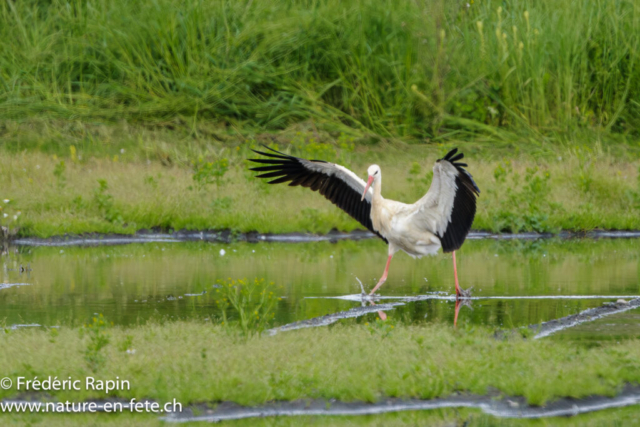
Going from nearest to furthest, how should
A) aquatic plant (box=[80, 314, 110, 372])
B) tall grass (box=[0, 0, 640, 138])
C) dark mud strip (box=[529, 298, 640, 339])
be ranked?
aquatic plant (box=[80, 314, 110, 372])
dark mud strip (box=[529, 298, 640, 339])
tall grass (box=[0, 0, 640, 138])

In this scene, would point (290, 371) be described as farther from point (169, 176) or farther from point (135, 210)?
point (169, 176)

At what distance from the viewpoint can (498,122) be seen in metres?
20.8

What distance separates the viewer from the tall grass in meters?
20.3

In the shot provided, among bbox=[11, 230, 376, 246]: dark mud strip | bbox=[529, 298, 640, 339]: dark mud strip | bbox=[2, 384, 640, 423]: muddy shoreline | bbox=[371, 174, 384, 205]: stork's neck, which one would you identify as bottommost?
bbox=[11, 230, 376, 246]: dark mud strip

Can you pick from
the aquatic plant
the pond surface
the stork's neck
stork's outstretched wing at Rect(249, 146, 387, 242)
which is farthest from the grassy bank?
the aquatic plant

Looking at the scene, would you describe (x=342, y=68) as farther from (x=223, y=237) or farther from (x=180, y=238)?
(x=180, y=238)

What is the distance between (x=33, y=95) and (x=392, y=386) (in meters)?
16.0

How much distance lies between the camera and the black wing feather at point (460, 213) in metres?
9.30

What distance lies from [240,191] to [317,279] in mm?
4819

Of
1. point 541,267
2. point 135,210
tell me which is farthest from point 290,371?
point 135,210

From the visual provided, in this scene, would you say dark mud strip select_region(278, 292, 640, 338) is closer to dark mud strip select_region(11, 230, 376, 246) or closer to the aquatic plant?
the aquatic plant

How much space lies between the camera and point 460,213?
386 inches

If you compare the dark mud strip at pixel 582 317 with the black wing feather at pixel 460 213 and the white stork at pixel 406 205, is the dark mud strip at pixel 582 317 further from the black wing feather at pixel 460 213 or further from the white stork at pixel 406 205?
the black wing feather at pixel 460 213

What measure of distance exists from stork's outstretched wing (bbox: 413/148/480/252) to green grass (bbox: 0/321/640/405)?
213cm
